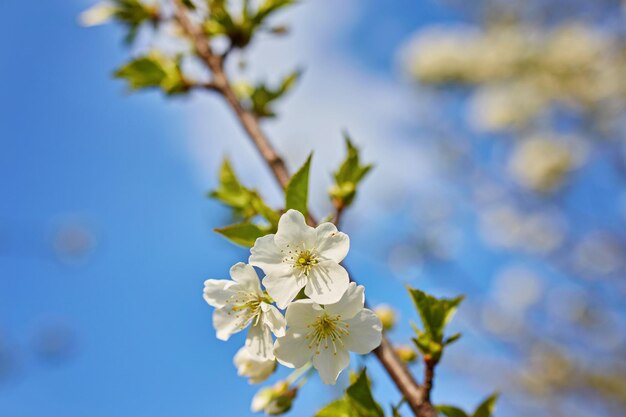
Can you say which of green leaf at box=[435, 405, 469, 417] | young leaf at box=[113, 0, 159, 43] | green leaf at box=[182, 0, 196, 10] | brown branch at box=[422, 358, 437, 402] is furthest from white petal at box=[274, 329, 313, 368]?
young leaf at box=[113, 0, 159, 43]

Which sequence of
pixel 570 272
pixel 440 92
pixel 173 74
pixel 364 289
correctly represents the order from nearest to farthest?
pixel 364 289
pixel 173 74
pixel 570 272
pixel 440 92

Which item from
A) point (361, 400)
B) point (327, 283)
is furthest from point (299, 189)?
point (361, 400)

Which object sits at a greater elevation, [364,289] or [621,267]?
[621,267]

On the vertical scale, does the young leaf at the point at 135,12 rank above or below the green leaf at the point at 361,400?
above

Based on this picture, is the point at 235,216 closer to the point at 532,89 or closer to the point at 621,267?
the point at 621,267

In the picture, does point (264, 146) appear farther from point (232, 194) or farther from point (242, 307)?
point (242, 307)

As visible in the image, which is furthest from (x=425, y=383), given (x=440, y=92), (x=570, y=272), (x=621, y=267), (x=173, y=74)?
(x=440, y=92)

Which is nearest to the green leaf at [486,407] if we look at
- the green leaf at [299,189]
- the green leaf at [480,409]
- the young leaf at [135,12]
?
the green leaf at [480,409]

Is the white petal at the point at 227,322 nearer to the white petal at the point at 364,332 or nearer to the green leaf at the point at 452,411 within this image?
the white petal at the point at 364,332
